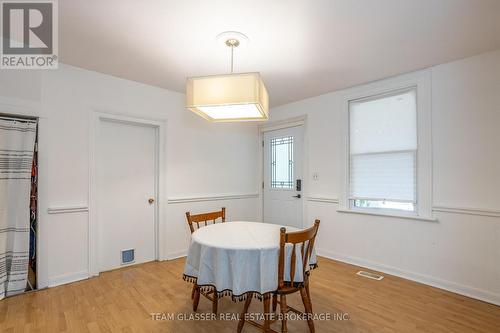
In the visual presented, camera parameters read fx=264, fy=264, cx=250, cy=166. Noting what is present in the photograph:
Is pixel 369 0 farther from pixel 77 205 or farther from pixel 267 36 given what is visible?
pixel 77 205

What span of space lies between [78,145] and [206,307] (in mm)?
2279

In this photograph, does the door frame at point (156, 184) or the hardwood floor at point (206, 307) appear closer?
the hardwood floor at point (206, 307)

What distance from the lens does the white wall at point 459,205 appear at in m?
2.61

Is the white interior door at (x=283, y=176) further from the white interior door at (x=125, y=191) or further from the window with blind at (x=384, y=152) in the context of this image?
the white interior door at (x=125, y=191)

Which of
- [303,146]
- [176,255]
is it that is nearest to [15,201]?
[176,255]

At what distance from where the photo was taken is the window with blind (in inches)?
125

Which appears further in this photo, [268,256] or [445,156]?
[445,156]

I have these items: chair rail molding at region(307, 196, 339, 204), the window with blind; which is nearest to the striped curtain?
chair rail molding at region(307, 196, 339, 204)

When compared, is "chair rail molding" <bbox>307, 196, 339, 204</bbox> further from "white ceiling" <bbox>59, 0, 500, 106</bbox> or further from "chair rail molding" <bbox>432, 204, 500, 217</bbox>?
"white ceiling" <bbox>59, 0, 500, 106</bbox>

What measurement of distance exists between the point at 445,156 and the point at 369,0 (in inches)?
77.2

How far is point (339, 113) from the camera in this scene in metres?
3.83

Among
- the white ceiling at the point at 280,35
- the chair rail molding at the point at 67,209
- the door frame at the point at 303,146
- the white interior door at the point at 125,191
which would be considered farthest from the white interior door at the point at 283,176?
the chair rail molding at the point at 67,209

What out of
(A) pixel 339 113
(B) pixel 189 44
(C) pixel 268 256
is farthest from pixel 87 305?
(A) pixel 339 113

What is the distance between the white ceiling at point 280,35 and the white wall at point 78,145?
0.31 meters
